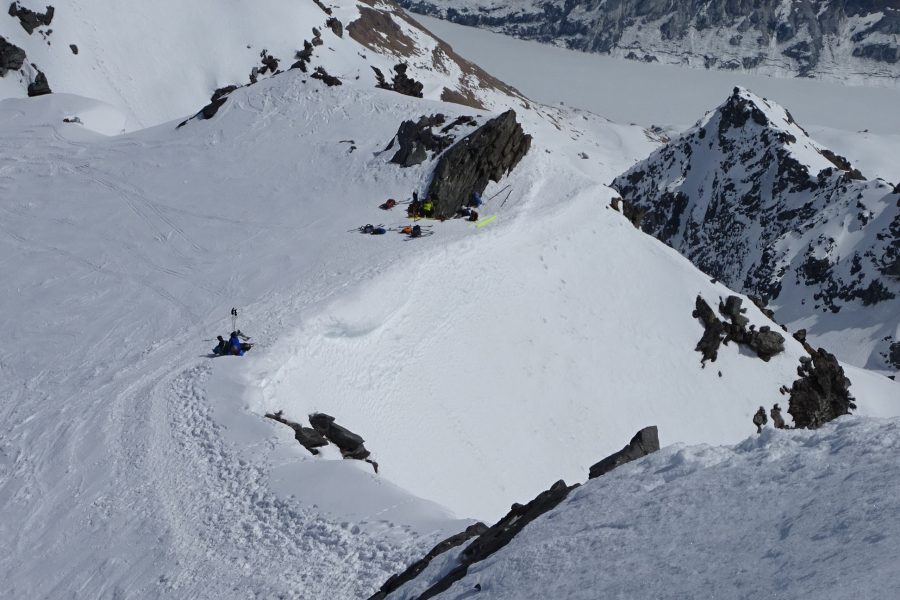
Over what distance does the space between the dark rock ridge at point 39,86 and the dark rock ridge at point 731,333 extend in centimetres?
5404

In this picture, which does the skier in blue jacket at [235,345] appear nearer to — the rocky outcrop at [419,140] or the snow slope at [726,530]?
the snow slope at [726,530]

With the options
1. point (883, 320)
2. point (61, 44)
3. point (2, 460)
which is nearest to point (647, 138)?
point (883, 320)

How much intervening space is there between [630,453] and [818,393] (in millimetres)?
31233

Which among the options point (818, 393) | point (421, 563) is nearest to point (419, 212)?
point (818, 393)

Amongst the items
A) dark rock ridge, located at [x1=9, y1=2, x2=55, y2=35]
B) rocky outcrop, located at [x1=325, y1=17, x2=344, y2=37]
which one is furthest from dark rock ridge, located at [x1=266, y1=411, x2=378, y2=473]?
rocky outcrop, located at [x1=325, y1=17, x2=344, y2=37]

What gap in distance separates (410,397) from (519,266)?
991 centimetres

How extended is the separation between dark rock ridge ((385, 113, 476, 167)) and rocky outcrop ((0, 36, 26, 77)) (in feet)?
→ 140

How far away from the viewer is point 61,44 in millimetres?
74312

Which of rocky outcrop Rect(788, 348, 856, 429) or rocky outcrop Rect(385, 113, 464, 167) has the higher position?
rocky outcrop Rect(385, 113, 464, 167)

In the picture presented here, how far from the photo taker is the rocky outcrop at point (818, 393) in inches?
1671

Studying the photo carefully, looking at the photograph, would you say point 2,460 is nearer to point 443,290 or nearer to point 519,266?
point 443,290

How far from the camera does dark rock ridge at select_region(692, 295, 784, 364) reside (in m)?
40.8

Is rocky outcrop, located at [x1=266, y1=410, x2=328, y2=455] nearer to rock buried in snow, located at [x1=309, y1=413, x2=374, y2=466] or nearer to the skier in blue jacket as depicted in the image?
rock buried in snow, located at [x1=309, y1=413, x2=374, y2=466]

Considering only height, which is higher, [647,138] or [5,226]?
[5,226]
